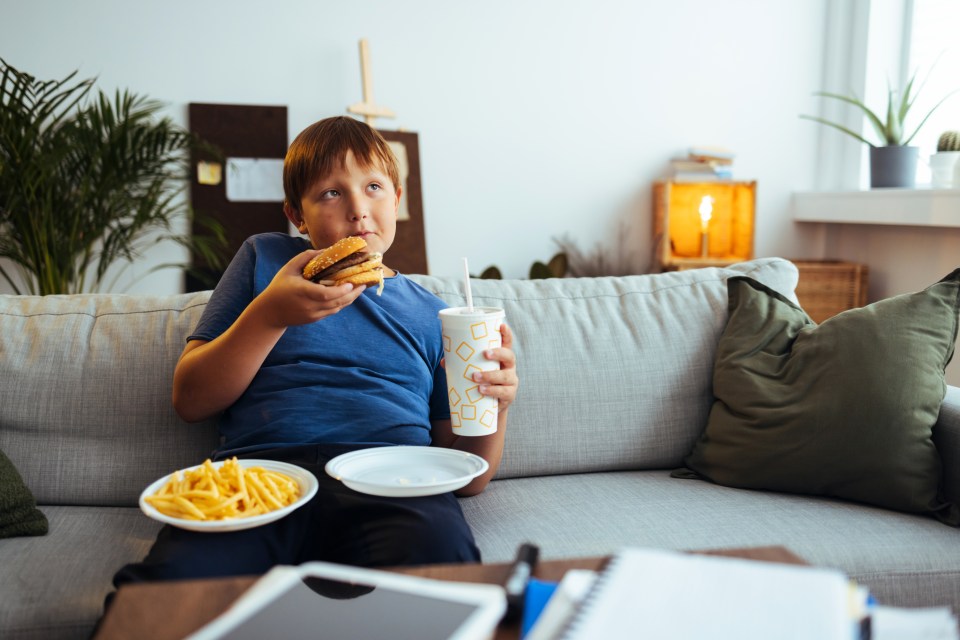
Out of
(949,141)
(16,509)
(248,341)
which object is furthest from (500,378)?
(949,141)

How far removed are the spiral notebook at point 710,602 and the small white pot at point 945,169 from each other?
295cm

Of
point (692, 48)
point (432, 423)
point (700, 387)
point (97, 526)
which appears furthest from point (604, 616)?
point (692, 48)

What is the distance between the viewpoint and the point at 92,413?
1.66 m

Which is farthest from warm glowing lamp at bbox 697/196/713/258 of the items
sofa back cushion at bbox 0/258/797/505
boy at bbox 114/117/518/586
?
boy at bbox 114/117/518/586

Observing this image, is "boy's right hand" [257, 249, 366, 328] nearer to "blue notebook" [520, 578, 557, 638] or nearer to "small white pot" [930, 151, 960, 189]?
"blue notebook" [520, 578, 557, 638]

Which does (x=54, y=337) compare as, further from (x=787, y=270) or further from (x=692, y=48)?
(x=692, y=48)

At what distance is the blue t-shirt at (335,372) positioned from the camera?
1431 mm

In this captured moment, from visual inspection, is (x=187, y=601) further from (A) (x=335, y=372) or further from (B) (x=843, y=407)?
(B) (x=843, y=407)

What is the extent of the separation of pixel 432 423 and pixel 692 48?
3.22 meters

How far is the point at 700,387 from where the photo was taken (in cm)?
187

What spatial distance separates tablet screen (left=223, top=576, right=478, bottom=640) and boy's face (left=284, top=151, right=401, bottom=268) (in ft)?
2.80

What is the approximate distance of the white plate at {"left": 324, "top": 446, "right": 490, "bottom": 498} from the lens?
1.13m

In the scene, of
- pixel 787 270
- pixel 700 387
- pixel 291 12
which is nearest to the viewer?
pixel 700 387

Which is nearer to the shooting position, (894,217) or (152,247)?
(894,217)
